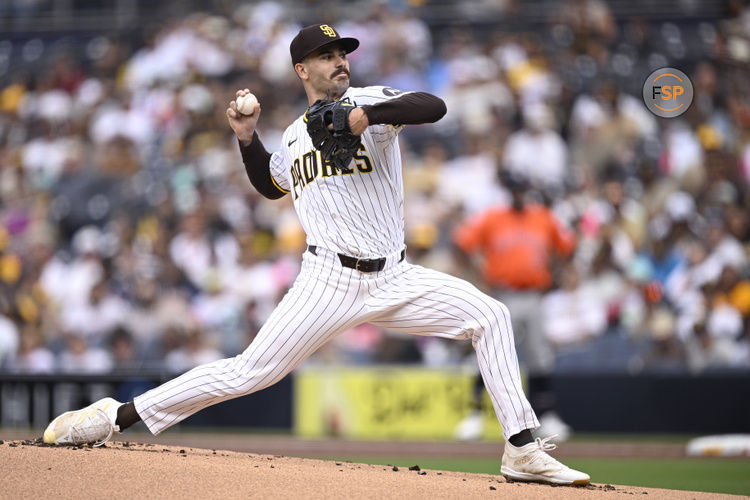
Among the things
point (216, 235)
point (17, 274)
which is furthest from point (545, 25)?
point (17, 274)

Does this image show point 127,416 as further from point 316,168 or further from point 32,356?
point 32,356

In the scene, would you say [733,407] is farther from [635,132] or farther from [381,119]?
[381,119]

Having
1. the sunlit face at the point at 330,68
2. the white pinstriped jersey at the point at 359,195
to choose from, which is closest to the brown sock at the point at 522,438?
the white pinstriped jersey at the point at 359,195

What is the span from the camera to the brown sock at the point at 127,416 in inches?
207

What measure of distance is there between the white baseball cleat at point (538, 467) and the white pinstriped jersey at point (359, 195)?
1.13 m

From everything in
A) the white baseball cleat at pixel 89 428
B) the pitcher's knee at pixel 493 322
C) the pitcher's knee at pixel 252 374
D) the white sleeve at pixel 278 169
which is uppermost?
the white sleeve at pixel 278 169

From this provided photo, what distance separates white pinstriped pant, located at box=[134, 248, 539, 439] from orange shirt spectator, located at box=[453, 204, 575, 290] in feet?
15.1

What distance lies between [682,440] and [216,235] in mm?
5630

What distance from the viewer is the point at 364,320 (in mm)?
5113

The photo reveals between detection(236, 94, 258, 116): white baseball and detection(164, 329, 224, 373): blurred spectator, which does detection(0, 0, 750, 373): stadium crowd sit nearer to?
detection(164, 329, 224, 373): blurred spectator

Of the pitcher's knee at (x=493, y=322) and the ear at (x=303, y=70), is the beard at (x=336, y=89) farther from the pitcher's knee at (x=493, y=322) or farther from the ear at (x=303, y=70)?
the pitcher's knee at (x=493, y=322)

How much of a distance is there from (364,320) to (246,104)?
1.23m

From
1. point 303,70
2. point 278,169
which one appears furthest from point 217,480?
point 303,70

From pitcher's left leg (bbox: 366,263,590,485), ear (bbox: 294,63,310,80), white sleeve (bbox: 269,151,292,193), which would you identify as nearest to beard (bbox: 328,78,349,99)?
ear (bbox: 294,63,310,80)
